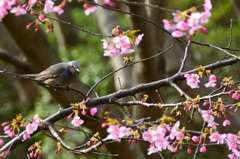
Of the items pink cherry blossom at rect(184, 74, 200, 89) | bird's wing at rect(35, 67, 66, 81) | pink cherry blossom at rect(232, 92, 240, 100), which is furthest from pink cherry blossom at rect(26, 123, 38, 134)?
pink cherry blossom at rect(232, 92, 240, 100)

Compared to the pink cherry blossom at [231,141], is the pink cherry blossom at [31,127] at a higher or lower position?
higher

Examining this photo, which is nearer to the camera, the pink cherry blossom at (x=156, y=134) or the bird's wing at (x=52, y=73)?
the pink cherry blossom at (x=156, y=134)

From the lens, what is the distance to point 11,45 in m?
6.89

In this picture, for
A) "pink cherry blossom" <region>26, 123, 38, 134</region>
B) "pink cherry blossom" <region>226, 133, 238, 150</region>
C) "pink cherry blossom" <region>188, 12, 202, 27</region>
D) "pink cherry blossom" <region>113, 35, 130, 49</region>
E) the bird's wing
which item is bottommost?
"pink cherry blossom" <region>226, 133, 238, 150</region>

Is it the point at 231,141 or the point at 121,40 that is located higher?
the point at 121,40

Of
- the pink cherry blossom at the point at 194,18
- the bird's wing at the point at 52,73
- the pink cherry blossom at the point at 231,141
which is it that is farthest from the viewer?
the bird's wing at the point at 52,73

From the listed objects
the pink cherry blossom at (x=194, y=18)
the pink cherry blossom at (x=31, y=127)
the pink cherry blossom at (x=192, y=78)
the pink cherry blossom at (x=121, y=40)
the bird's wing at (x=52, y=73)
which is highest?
the bird's wing at (x=52, y=73)

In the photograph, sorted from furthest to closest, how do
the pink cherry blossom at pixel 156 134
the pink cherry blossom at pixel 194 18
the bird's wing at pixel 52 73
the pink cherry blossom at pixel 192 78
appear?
the bird's wing at pixel 52 73 → the pink cherry blossom at pixel 192 78 → the pink cherry blossom at pixel 156 134 → the pink cherry blossom at pixel 194 18

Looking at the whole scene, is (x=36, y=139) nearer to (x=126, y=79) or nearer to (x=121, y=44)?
(x=126, y=79)

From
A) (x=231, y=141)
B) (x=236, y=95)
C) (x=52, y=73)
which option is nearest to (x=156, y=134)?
(x=231, y=141)

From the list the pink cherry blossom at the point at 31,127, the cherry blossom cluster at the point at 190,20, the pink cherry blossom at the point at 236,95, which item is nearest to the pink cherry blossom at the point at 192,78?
the pink cherry blossom at the point at 236,95

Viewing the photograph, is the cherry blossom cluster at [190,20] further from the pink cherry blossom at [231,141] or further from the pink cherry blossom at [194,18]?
the pink cherry blossom at [231,141]

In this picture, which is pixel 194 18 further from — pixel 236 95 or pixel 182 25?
pixel 236 95

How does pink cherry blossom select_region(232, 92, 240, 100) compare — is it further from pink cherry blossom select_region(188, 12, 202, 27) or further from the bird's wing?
the bird's wing
